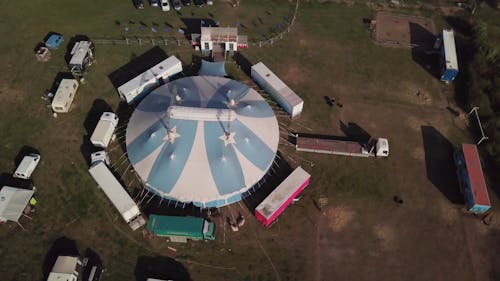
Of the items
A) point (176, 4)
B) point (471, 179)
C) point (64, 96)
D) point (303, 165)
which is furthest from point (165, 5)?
point (471, 179)

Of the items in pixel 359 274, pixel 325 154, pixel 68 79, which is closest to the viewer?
pixel 359 274

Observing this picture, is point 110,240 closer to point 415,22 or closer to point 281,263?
point 281,263

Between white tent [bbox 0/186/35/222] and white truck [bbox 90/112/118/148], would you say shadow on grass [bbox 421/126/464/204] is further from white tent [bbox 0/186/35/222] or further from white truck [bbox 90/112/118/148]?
white tent [bbox 0/186/35/222]

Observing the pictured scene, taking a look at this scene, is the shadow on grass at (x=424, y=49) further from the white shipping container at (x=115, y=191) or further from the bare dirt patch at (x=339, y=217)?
the white shipping container at (x=115, y=191)

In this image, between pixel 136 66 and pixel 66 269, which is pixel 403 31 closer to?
pixel 136 66

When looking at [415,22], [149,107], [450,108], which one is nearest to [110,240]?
[149,107]

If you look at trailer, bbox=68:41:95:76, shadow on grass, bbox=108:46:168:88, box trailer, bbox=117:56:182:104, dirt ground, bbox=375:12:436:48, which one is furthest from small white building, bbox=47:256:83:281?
dirt ground, bbox=375:12:436:48

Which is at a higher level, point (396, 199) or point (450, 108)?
point (450, 108)
